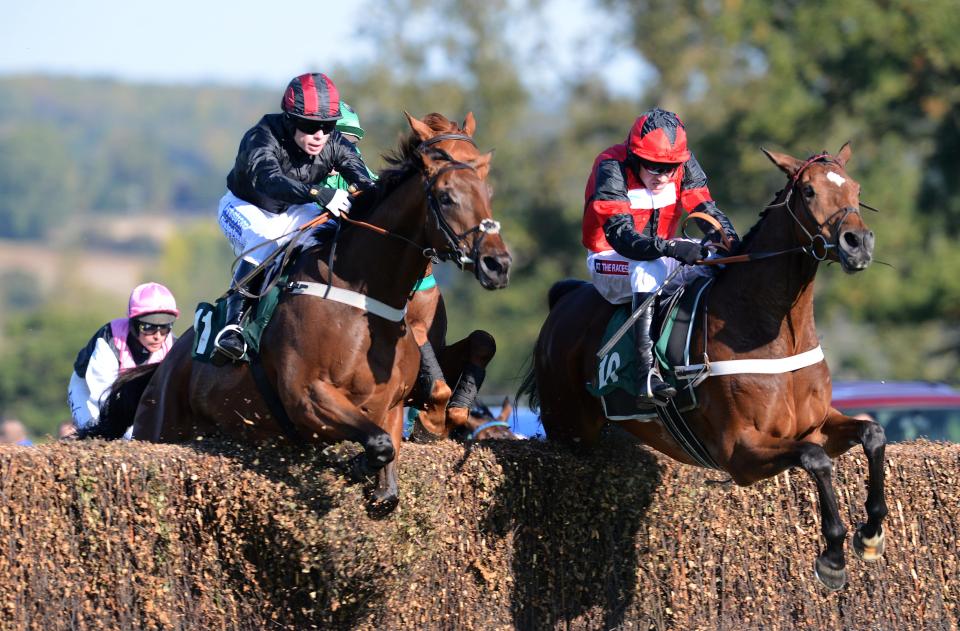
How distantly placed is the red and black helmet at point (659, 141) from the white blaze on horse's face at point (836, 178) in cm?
100

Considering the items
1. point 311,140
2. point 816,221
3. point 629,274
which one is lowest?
point 816,221

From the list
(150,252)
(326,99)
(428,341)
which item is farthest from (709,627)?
(150,252)

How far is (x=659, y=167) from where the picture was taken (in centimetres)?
692

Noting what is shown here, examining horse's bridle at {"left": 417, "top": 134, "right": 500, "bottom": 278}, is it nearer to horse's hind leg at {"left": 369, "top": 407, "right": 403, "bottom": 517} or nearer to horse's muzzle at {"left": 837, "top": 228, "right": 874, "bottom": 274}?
horse's hind leg at {"left": 369, "top": 407, "right": 403, "bottom": 517}

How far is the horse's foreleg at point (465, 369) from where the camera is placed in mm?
7168

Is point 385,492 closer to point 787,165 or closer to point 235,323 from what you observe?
point 235,323

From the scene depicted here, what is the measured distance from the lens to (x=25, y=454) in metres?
5.81

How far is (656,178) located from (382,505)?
2.42 meters

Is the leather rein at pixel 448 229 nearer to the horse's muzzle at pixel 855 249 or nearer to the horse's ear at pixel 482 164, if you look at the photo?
the horse's ear at pixel 482 164

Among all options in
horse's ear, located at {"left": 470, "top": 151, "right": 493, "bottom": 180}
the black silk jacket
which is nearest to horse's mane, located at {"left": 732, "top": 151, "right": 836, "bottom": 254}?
horse's ear, located at {"left": 470, "top": 151, "right": 493, "bottom": 180}

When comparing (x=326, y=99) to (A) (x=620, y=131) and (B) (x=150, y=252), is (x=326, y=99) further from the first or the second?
(B) (x=150, y=252)

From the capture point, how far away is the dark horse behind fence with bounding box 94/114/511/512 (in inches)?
234

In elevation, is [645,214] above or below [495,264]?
above

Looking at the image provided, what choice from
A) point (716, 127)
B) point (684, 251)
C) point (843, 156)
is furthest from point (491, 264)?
point (716, 127)
